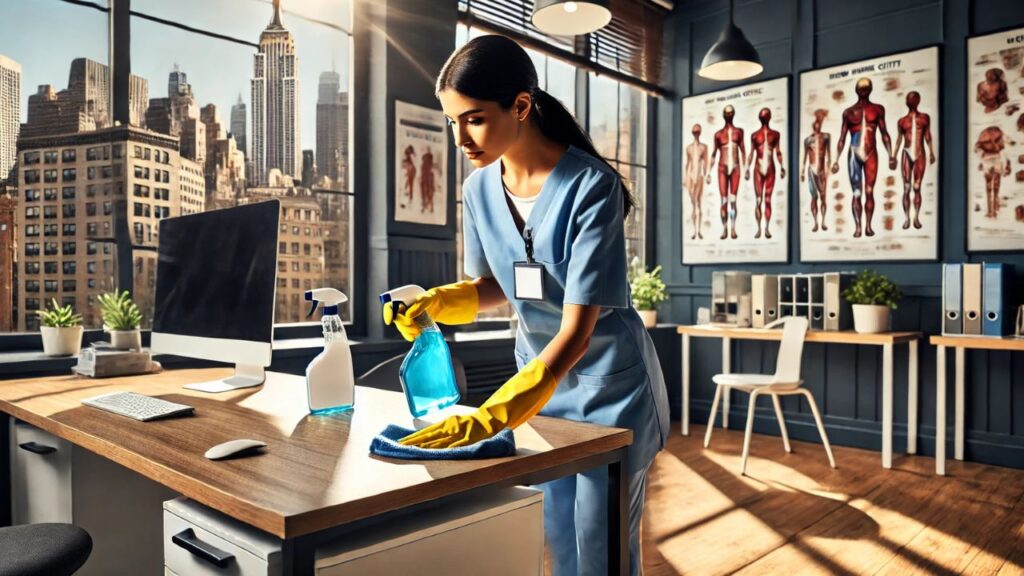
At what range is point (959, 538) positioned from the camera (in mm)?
2742

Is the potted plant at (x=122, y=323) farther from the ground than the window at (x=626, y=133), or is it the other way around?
the window at (x=626, y=133)

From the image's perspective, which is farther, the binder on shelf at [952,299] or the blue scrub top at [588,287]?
the binder on shelf at [952,299]

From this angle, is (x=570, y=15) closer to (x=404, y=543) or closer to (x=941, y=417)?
(x=404, y=543)

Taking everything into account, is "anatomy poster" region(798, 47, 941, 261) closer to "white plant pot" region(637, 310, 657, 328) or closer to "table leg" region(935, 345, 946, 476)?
"table leg" region(935, 345, 946, 476)

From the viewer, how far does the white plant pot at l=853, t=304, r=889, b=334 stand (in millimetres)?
4023

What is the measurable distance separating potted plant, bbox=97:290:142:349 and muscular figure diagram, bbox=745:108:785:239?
3.86 metres

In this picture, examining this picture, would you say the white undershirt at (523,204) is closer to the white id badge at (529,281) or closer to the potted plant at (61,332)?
the white id badge at (529,281)

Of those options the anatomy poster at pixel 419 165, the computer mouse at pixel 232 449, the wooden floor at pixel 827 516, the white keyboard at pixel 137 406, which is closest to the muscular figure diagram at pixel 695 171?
the wooden floor at pixel 827 516

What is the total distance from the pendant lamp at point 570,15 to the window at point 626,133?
187cm

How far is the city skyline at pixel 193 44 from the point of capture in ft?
8.18

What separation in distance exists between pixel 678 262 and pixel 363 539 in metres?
4.63

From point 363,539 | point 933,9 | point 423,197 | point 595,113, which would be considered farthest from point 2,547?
point 933,9

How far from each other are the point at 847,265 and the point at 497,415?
4.01m

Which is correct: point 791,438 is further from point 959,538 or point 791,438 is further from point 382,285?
point 382,285
